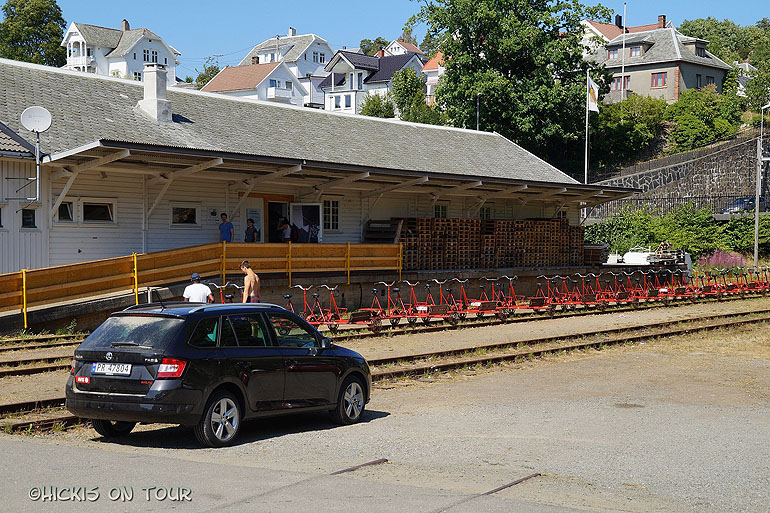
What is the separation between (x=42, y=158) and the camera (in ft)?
71.3

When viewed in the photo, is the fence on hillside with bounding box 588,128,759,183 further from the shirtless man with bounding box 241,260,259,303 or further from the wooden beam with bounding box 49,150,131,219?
the shirtless man with bounding box 241,260,259,303

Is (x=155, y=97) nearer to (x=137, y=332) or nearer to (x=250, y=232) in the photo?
(x=250, y=232)

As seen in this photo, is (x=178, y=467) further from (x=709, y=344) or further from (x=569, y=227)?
(x=569, y=227)

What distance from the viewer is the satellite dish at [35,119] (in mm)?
20812

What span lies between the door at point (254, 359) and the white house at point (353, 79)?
92.7 m

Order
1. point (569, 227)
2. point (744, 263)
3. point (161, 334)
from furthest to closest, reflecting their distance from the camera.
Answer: point (744, 263) → point (569, 227) → point (161, 334)

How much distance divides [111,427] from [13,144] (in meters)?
13.5

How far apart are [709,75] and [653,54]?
20.2ft

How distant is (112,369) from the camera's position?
973 cm

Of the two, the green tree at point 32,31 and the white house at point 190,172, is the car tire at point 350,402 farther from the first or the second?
the green tree at point 32,31

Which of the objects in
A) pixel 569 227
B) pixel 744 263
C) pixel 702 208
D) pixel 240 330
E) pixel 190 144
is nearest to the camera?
pixel 240 330

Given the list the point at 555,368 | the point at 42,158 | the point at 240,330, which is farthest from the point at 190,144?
the point at 240,330

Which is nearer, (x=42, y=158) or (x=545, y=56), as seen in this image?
(x=42, y=158)

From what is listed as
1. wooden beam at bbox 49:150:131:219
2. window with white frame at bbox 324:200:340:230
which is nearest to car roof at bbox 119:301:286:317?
wooden beam at bbox 49:150:131:219
